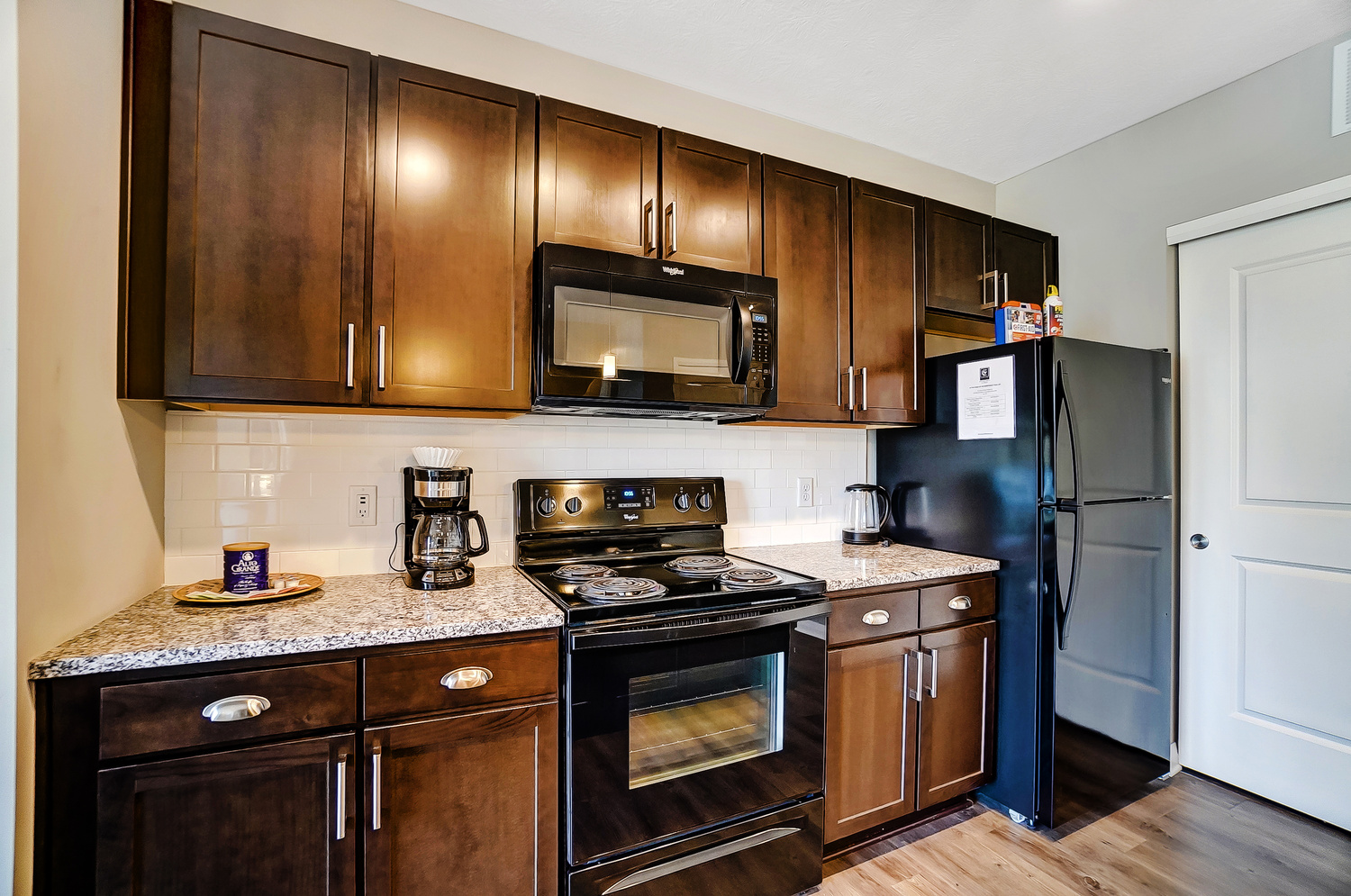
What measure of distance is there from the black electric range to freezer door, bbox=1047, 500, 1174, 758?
90 centimetres

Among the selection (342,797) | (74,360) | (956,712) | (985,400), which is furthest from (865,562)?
(74,360)

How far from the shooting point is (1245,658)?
2283mm

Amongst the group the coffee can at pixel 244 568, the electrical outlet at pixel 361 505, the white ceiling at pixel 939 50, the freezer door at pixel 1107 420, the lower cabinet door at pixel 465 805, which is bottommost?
the lower cabinet door at pixel 465 805

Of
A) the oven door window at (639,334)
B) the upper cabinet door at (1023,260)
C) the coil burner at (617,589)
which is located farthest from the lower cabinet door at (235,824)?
the upper cabinet door at (1023,260)

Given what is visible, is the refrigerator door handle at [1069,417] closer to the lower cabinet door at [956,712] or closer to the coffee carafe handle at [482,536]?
the lower cabinet door at [956,712]

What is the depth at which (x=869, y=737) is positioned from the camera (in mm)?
1950

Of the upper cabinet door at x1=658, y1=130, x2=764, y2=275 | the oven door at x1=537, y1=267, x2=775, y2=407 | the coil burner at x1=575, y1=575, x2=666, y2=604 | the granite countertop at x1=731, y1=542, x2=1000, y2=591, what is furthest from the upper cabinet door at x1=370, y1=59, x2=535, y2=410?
the granite countertop at x1=731, y1=542, x2=1000, y2=591

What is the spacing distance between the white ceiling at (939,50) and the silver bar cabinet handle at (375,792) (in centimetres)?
214

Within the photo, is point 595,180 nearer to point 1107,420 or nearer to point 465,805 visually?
point 465,805

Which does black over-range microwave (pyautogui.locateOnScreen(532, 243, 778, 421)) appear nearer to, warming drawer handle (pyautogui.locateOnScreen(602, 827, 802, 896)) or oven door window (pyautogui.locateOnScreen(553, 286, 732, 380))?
oven door window (pyautogui.locateOnScreen(553, 286, 732, 380))

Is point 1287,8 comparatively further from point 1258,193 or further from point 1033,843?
point 1033,843

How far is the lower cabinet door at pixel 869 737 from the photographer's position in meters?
1.88

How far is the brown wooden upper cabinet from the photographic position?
2.54 metres

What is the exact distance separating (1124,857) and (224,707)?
2534mm
